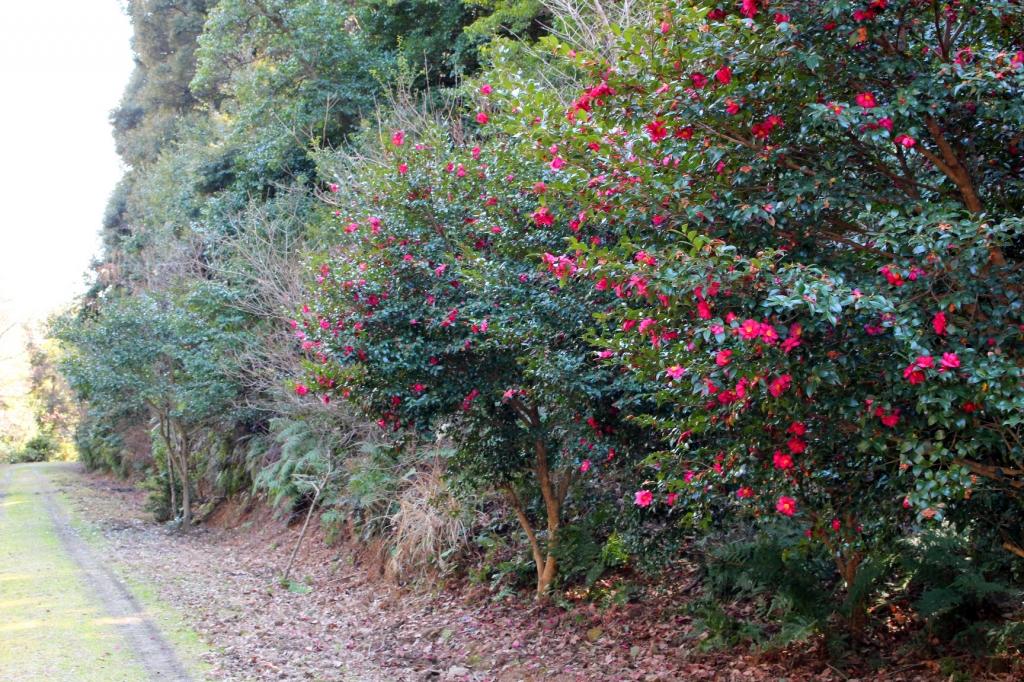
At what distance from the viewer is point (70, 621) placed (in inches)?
435

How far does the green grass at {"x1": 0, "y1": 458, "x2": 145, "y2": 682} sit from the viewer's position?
8758 mm

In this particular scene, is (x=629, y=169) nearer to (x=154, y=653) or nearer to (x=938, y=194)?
(x=938, y=194)

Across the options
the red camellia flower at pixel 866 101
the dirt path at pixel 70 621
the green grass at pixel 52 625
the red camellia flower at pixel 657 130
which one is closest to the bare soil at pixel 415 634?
the dirt path at pixel 70 621

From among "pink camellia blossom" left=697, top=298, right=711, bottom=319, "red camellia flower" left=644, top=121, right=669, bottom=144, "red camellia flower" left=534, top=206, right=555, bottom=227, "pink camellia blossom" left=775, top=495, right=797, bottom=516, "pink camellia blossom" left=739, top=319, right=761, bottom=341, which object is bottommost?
"pink camellia blossom" left=775, top=495, right=797, bottom=516

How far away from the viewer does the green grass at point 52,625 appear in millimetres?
8758

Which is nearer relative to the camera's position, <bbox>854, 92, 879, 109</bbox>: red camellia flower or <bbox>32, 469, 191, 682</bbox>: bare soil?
<bbox>854, 92, 879, 109</bbox>: red camellia flower

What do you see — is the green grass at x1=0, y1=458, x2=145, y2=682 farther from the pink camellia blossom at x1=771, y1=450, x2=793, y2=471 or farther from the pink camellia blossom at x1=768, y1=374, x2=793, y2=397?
the pink camellia blossom at x1=768, y1=374, x2=793, y2=397

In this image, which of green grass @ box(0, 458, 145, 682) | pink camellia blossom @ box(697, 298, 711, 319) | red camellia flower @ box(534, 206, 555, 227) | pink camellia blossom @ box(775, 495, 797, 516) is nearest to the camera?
pink camellia blossom @ box(697, 298, 711, 319)

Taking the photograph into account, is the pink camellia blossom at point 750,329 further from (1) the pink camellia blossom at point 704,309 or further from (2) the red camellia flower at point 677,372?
(2) the red camellia flower at point 677,372

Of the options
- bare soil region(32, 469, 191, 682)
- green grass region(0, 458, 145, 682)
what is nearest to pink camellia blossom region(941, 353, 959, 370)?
bare soil region(32, 469, 191, 682)

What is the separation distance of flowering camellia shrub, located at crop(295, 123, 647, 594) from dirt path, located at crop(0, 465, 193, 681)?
11.8 feet

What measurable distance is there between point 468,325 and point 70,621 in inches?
281

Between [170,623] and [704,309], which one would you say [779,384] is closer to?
[704,309]

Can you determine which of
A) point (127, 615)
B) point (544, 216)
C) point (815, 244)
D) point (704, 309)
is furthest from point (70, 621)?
point (815, 244)
